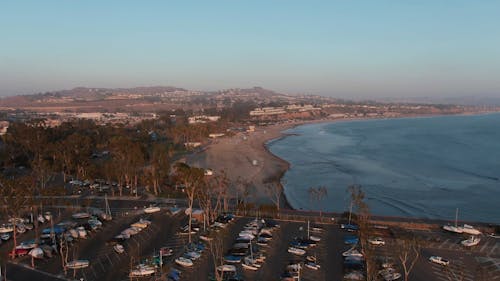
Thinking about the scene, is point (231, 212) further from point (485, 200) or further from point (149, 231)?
point (485, 200)

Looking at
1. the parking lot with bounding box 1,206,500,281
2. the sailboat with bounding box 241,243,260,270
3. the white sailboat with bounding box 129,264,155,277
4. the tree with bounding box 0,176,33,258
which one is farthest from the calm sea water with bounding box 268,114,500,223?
the tree with bounding box 0,176,33,258

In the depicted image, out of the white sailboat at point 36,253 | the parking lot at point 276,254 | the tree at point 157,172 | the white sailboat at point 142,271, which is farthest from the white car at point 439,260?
the tree at point 157,172

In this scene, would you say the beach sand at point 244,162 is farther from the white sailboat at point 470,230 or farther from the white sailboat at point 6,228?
the white sailboat at point 6,228

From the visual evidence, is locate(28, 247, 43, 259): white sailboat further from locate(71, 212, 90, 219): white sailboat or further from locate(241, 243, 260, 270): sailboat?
locate(241, 243, 260, 270): sailboat

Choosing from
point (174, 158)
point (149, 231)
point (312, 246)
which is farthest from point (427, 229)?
point (174, 158)

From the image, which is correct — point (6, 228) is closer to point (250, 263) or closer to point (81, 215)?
point (81, 215)

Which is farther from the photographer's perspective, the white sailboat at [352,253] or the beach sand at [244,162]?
the beach sand at [244,162]
